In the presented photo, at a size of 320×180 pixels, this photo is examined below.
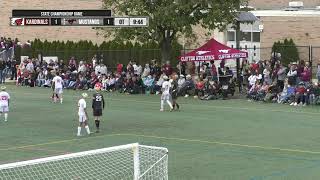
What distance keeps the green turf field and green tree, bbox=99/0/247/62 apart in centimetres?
549

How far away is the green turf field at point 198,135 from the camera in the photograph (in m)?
17.4

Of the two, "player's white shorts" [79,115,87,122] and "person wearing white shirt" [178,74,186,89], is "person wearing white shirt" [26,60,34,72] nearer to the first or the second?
"person wearing white shirt" [178,74,186,89]

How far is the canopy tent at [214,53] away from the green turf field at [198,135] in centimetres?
367

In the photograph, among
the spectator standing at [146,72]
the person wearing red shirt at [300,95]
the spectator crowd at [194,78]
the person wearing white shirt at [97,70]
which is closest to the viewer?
the person wearing red shirt at [300,95]

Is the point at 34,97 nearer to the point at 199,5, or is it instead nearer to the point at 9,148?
the point at 199,5

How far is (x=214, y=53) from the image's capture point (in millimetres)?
38281

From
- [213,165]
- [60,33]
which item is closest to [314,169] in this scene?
[213,165]

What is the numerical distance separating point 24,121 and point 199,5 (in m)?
15.2

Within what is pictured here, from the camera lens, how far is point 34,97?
126ft

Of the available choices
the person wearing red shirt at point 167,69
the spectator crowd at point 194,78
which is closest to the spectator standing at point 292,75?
the spectator crowd at point 194,78

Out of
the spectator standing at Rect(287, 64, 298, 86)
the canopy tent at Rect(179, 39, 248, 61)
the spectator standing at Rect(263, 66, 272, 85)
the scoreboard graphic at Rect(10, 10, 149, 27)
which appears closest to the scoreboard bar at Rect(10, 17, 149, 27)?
the scoreboard graphic at Rect(10, 10, 149, 27)

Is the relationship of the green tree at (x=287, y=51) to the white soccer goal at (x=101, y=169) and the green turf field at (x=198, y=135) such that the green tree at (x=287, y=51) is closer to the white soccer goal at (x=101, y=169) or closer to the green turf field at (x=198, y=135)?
the green turf field at (x=198, y=135)

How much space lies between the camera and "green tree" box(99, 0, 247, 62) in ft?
126

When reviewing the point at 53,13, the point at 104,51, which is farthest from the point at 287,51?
the point at 53,13
